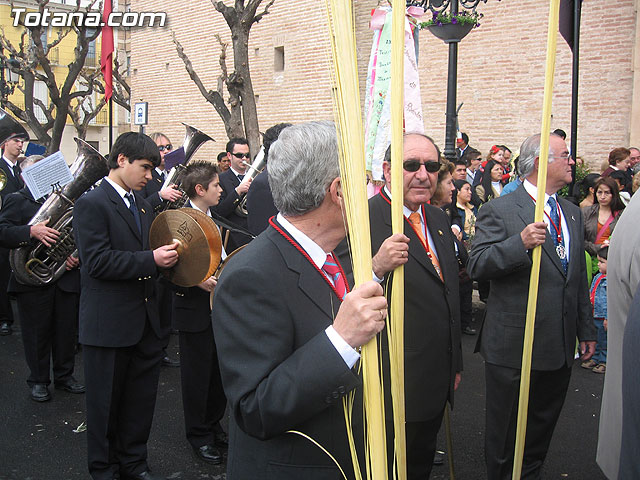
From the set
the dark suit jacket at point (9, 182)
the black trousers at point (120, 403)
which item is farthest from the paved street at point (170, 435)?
the dark suit jacket at point (9, 182)

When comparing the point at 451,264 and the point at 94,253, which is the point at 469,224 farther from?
the point at 94,253

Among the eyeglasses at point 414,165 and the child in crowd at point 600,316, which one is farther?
the child in crowd at point 600,316

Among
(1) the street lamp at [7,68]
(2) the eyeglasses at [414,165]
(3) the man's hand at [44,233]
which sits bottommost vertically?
(3) the man's hand at [44,233]

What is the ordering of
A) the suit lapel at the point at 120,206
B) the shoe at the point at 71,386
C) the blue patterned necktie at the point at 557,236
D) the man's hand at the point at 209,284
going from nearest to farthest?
the blue patterned necktie at the point at 557,236 < the suit lapel at the point at 120,206 < the man's hand at the point at 209,284 < the shoe at the point at 71,386

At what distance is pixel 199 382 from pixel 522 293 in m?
2.26

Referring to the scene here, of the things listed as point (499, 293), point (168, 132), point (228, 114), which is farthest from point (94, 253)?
point (168, 132)

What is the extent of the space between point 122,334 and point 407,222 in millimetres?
1810

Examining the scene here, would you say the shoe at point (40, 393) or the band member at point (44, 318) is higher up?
the band member at point (44, 318)

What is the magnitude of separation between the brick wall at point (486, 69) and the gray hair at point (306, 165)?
8209mm

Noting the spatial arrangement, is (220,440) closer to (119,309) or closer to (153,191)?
(119,309)

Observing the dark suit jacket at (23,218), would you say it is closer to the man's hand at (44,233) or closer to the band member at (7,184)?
the man's hand at (44,233)

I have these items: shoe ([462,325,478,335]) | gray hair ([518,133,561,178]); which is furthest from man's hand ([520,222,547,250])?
shoe ([462,325,478,335])

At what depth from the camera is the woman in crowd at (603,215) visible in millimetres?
6754

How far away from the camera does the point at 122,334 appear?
12.7ft
